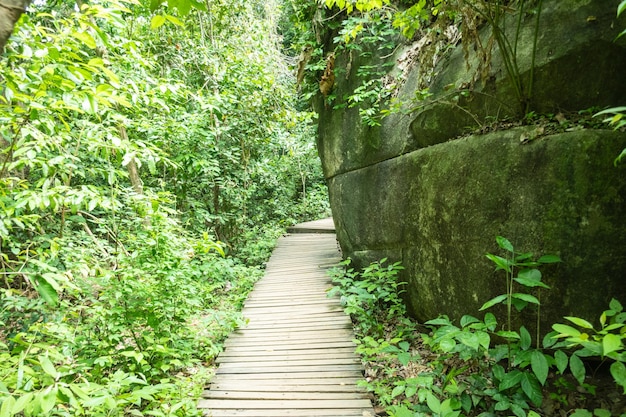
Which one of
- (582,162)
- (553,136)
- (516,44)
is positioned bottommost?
(582,162)

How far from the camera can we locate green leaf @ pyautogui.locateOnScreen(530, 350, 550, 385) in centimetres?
208

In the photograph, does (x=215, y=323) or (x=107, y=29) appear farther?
(x=107, y=29)

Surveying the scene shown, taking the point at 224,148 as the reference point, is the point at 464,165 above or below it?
below

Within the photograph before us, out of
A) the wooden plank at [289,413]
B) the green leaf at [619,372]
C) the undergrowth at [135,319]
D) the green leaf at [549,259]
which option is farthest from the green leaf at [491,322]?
the undergrowth at [135,319]

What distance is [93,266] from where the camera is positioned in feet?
12.4

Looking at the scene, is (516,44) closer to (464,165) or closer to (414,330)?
(464,165)

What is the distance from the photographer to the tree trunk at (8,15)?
711 millimetres

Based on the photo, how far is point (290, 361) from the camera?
3.75m

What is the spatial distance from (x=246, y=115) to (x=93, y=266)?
19.0 ft

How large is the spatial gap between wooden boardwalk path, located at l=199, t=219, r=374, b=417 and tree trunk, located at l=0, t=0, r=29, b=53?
3.17 m

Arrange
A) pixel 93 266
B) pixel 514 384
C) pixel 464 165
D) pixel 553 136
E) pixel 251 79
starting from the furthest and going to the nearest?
pixel 251 79, pixel 93 266, pixel 464 165, pixel 553 136, pixel 514 384

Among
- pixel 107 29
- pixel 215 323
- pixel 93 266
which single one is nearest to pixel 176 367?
pixel 215 323

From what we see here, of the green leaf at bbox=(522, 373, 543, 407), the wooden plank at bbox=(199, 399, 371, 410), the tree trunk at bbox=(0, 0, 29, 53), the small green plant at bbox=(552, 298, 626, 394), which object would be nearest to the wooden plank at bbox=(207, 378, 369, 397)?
the wooden plank at bbox=(199, 399, 371, 410)

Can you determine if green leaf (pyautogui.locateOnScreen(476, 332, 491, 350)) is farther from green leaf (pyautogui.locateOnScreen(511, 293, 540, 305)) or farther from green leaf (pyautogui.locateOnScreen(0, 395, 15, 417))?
green leaf (pyautogui.locateOnScreen(0, 395, 15, 417))
